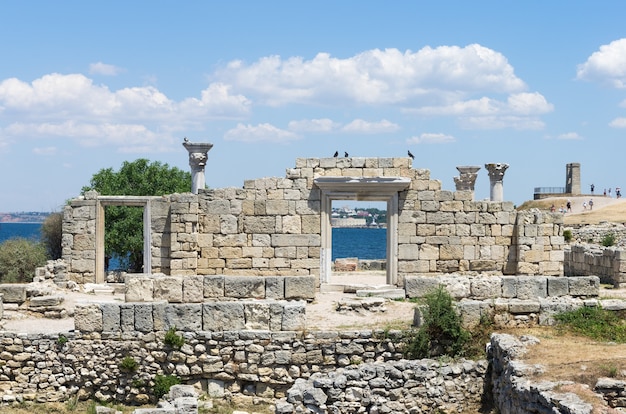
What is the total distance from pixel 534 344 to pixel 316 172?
386 inches

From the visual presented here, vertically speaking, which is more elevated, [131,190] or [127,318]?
[131,190]

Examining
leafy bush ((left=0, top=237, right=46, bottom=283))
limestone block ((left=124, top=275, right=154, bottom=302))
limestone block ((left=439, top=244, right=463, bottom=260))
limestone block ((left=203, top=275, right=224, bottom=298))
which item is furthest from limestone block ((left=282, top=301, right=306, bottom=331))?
leafy bush ((left=0, top=237, right=46, bottom=283))

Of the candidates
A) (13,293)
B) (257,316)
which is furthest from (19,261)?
(257,316)

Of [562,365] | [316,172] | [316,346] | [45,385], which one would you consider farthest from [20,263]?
[562,365]

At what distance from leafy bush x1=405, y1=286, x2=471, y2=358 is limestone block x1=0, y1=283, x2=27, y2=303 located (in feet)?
29.7

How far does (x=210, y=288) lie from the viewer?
15719mm

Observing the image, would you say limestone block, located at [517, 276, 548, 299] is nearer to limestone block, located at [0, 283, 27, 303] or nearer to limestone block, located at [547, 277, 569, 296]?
limestone block, located at [547, 277, 569, 296]

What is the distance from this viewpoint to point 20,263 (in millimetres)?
29875

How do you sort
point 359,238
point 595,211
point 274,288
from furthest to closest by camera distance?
point 359,238, point 595,211, point 274,288

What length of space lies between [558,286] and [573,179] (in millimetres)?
47261

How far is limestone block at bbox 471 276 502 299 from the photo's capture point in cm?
1577

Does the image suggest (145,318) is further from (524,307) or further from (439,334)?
(524,307)

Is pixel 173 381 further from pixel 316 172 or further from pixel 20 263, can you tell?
pixel 20 263

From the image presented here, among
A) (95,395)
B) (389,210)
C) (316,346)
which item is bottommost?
(95,395)
